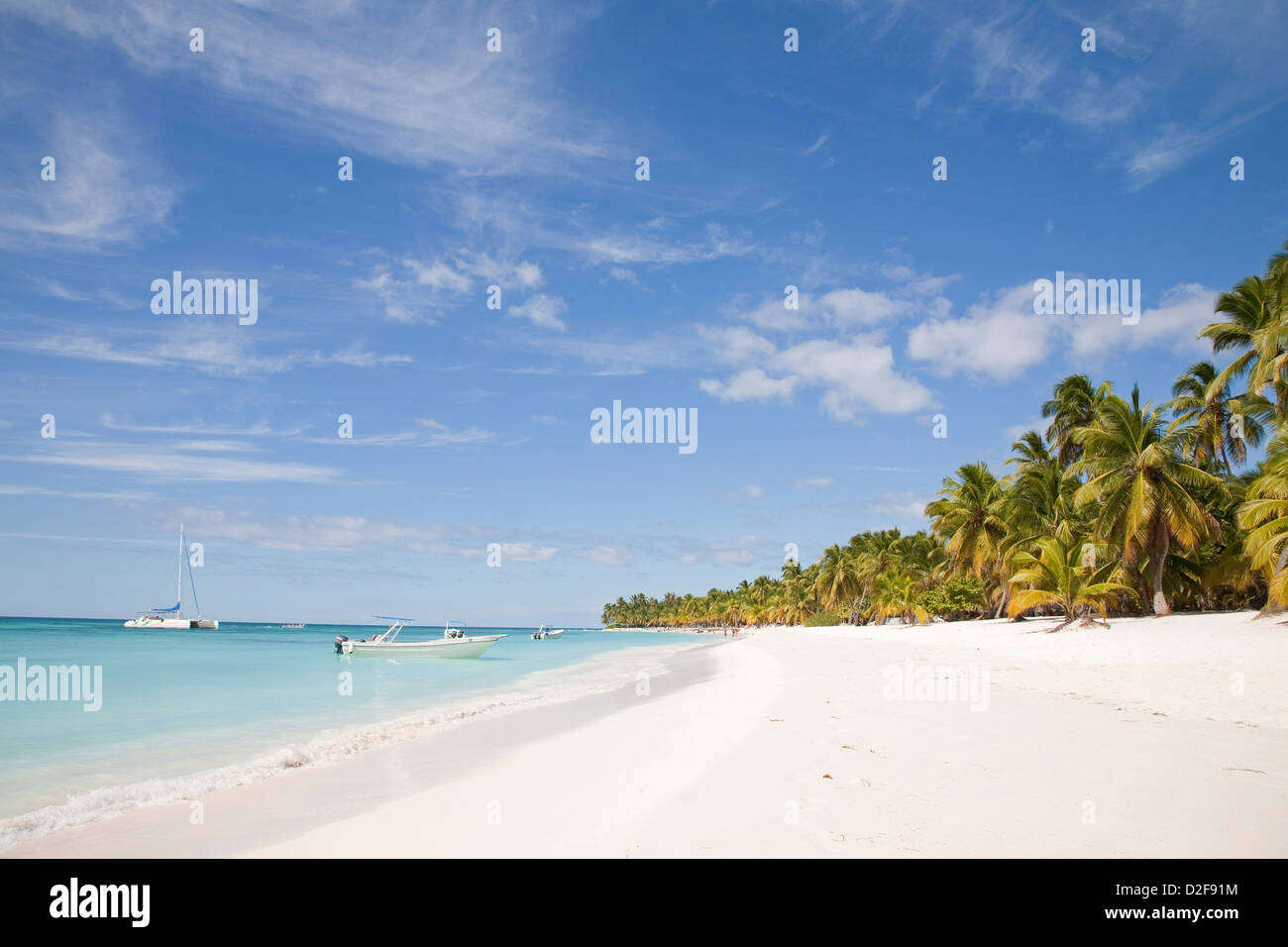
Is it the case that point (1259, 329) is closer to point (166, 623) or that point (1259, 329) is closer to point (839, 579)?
point (839, 579)

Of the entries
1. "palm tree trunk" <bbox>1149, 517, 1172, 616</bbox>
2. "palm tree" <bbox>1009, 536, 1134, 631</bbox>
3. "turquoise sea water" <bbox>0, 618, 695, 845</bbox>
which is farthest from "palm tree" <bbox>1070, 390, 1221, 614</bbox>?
"turquoise sea water" <bbox>0, 618, 695, 845</bbox>

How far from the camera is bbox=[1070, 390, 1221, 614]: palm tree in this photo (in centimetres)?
2606

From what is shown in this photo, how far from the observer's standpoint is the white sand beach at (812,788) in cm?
499

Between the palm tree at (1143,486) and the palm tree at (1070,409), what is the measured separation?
54.8ft

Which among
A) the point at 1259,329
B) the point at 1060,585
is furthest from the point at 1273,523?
the point at 1259,329

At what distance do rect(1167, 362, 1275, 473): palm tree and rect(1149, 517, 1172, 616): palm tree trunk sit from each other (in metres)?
4.25

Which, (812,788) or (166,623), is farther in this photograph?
(166,623)

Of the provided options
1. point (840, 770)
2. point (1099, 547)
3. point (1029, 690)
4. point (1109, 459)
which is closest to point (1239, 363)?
point (1109, 459)

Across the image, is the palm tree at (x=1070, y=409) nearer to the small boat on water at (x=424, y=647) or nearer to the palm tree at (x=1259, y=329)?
the palm tree at (x=1259, y=329)

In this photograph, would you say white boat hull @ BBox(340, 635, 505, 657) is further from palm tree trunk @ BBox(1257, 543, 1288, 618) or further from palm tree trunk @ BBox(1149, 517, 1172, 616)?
palm tree trunk @ BBox(1257, 543, 1288, 618)

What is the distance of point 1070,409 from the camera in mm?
46281

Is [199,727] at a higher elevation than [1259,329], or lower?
lower

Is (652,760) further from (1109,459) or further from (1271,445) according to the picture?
(1109,459)

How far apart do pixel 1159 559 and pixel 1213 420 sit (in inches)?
325
